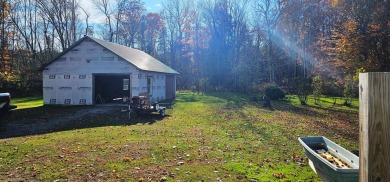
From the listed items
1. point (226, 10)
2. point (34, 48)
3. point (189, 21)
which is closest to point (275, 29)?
point (226, 10)

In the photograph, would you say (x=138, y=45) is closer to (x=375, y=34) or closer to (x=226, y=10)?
(x=226, y=10)

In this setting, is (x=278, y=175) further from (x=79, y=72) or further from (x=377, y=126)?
(x=79, y=72)

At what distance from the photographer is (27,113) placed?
1622cm

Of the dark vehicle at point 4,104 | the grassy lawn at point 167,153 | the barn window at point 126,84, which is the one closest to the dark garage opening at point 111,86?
the barn window at point 126,84

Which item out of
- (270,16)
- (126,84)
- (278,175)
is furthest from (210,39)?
(278,175)

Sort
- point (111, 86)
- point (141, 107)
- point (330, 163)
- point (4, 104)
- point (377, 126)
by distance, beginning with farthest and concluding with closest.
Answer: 1. point (111, 86)
2. point (141, 107)
3. point (4, 104)
4. point (330, 163)
5. point (377, 126)

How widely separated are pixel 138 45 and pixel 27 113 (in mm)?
33264

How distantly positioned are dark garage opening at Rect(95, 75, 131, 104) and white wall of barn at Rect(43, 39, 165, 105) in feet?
7.66

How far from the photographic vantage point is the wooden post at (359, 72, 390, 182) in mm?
1381

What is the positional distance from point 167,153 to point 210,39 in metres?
36.3

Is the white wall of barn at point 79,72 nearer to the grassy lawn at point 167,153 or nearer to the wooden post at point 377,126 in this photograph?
the grassy lawn at point 167,153

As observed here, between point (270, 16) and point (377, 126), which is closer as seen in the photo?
point (377, 126)

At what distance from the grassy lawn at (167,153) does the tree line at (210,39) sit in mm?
20358

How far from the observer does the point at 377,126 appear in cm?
140
